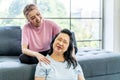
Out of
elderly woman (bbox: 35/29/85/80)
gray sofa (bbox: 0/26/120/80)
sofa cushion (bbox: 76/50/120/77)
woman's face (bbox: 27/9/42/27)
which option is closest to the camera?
elderly woman (bbox: 35/29/85/80)

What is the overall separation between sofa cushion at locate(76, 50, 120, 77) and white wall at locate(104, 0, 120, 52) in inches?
45.2

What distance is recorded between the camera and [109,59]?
2.93 meters

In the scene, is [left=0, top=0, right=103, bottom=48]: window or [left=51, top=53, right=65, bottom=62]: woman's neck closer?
[left=51, top=53, right=65, bottom=62]: woman's neck

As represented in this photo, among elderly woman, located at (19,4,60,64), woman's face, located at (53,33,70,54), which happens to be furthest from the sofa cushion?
woman's face, located at (53,33,70,54)

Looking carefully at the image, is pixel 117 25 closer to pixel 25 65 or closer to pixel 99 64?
pixel 99 64

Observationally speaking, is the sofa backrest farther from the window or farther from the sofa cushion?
the sofa cushion

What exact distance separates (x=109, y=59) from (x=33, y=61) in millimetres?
983

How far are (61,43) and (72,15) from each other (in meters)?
2.05

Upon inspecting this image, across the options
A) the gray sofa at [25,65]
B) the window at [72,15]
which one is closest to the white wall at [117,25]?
the window at [72,15]

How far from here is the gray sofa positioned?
238 cm

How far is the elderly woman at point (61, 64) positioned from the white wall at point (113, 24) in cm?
205

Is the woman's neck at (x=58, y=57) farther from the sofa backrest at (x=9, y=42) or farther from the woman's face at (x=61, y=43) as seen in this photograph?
the sofa backrest at (x=9, y=42)

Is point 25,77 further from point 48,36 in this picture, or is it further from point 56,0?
point 56,0

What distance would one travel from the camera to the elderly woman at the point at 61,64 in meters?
2.11
